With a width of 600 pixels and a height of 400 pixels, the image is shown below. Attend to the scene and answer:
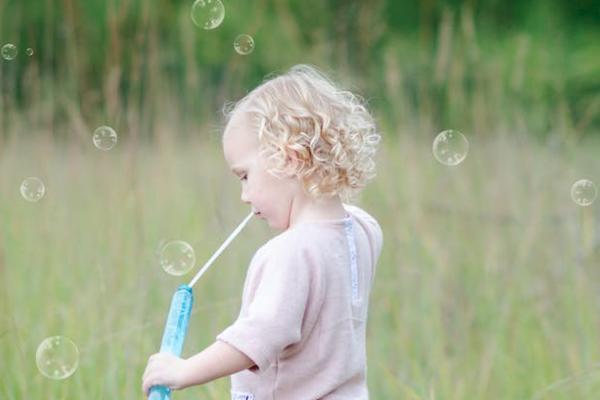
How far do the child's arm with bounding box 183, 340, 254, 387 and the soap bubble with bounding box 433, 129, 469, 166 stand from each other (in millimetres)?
1188

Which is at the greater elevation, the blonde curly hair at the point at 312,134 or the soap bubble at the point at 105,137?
the soap bubble at the point at 105,137

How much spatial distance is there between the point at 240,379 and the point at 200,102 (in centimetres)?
547

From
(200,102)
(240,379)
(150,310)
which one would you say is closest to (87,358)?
(150,310)

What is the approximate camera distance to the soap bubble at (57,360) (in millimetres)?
2121

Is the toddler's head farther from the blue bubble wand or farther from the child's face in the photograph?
the blue bubble wand

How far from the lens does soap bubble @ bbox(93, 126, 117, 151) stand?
256cm

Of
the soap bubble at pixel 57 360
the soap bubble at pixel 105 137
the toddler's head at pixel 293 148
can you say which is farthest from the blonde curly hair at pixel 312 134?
Answer: the soap bubble at pixel 105 137

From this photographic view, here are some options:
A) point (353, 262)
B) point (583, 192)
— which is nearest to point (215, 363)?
point (353, 262)

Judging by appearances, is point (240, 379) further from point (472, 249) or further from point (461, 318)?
point (472, 249)

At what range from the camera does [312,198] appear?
1.67 metres

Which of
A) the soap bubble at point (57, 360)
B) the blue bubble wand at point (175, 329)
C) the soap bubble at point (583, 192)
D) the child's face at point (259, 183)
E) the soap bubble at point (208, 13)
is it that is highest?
the soap bubble at point (208, 13)

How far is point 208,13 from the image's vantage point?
2.66 meters

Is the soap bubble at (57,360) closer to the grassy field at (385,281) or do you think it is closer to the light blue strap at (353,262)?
the grassy field at (385,281)

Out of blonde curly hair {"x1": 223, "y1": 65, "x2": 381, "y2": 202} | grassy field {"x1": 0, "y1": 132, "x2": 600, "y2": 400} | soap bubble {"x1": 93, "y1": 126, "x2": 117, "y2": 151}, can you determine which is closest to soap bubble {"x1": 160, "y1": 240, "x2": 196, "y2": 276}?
grassy field {"x1": 0, "y1": 132, "x2": 600, "y2": 400}
